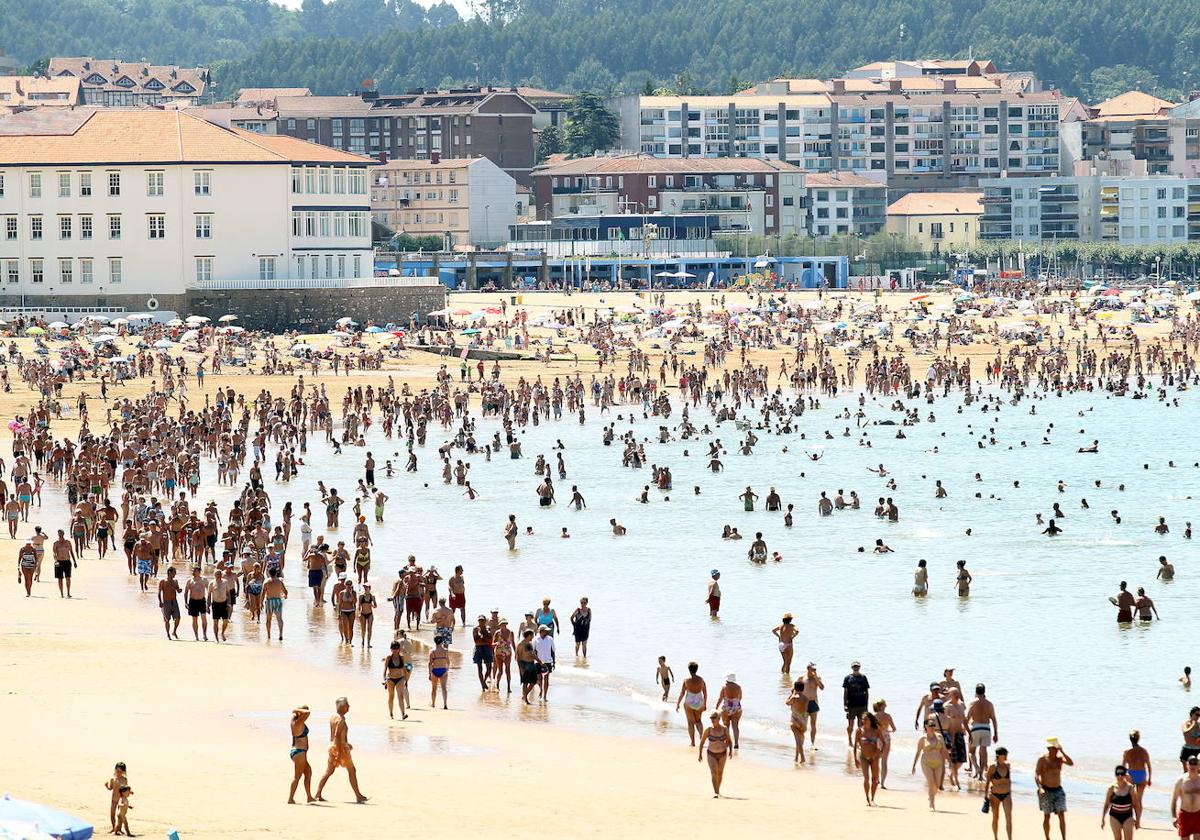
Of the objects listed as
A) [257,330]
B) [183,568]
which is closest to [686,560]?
[183,568]

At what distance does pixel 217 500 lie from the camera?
42500 millimetres

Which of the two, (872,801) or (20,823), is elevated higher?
(20,823)

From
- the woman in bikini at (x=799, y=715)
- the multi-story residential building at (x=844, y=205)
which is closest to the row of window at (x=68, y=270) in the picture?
the woman in bikini at (x=799, y=715)

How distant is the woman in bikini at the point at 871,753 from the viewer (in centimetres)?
1978

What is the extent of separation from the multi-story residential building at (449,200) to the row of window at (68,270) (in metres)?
49.5

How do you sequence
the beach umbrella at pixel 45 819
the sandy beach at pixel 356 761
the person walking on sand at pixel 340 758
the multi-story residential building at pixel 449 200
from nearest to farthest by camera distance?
the beach umbrella at pixel 45 819 → the sandy beach at pixel 356 761 → the person walking on sand at pixel 340 758 → the multi-story residential building at pixel 449 200

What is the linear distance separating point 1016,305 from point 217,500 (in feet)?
202

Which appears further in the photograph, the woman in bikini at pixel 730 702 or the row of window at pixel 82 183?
the row of window at pixel 82 183

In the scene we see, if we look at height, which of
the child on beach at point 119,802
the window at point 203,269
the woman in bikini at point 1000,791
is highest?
the window at point 203,269

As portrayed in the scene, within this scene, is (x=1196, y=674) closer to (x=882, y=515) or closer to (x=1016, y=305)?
(x=882, y=515)

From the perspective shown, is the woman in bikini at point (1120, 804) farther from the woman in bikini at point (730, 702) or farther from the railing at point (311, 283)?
the railing at point (311, 283)

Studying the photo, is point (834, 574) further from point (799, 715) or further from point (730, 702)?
point (730, 702)

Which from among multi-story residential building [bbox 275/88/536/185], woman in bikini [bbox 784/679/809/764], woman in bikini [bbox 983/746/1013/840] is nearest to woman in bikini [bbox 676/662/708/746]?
woman in bikini [bbox 784/679/809/764]

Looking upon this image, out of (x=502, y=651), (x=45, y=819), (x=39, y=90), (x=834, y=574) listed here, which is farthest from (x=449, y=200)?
(x=45, y=819)
